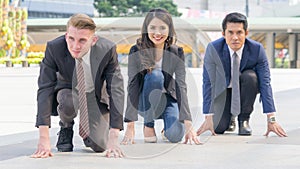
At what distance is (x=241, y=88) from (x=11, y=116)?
3.01 meters

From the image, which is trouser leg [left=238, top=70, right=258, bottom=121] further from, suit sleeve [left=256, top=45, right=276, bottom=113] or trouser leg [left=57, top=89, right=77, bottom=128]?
trouser leg [left=57, top=89, right=77, bottom=128]

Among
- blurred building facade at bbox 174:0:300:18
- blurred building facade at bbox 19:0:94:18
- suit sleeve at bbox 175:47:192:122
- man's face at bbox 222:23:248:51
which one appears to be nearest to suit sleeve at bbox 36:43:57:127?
suit sleeve at bbox 175:47:192:122

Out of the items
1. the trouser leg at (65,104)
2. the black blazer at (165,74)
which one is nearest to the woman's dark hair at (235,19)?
the black blazer at (165,74)

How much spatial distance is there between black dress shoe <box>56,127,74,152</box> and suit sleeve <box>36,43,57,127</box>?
0.29m

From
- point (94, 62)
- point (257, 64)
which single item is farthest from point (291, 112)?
point (94, 62)

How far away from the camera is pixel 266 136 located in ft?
18.1

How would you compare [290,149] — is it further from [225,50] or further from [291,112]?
[291,112]

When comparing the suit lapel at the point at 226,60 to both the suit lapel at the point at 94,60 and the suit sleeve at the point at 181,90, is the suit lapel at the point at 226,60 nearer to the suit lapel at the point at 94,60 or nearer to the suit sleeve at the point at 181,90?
the suit sleeve at the point at 181,90

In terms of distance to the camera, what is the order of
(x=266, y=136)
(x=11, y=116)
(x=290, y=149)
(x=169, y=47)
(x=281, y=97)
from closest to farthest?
(x=290, y=149) → (x=169, y=47) → (x=266, y=136) → (x=11, y=116) → (x=281, y=97)

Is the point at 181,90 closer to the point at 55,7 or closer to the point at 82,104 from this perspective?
the point at 82,104

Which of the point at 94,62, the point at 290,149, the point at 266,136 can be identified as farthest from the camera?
the point at 266,136

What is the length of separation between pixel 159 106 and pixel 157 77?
0.32 m

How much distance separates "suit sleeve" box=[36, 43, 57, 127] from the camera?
4.43m

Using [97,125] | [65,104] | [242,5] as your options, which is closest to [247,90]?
[97,125]
